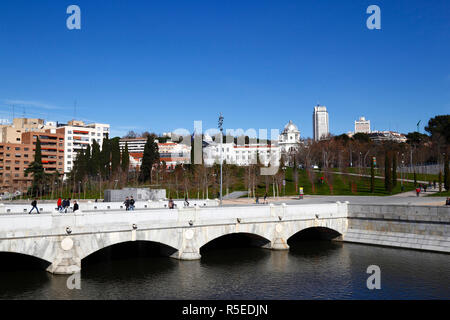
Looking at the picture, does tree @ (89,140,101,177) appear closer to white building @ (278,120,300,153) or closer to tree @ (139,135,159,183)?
tree @ (139,135,159,183)

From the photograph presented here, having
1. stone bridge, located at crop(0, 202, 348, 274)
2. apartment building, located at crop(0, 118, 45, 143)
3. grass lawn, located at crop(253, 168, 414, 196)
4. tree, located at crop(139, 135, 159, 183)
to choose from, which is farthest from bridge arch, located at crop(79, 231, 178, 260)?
apartment building, located at crop(0, 118, 45, 143)

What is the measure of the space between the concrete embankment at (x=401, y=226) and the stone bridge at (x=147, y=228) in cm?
202

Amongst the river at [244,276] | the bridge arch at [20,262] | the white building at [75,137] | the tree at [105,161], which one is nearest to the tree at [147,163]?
the tree at [105,161]

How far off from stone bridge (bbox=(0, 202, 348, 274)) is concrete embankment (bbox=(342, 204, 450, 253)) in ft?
6.64

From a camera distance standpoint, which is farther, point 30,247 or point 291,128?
point 291,128

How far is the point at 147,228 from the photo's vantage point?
2409 cm

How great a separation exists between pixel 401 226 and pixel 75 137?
116 meters

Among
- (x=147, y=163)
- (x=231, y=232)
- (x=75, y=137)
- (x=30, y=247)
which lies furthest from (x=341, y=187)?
(x=75, y=137)

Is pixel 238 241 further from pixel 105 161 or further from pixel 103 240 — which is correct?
pixel 105 161

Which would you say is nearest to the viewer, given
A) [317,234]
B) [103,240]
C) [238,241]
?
[103,240]

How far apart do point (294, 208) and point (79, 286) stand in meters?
17.1

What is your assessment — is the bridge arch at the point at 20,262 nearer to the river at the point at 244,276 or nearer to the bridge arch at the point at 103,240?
the river at the point at 244,276

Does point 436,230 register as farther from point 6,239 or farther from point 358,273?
point 6,239
